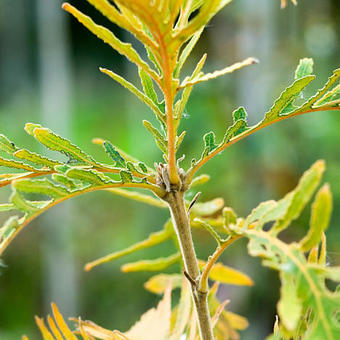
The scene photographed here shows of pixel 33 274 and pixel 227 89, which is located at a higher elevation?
pixel 227 89

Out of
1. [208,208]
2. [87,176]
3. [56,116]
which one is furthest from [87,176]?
[56,116]

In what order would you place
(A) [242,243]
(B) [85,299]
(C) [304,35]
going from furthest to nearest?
1. (B) [85,299]
2. (C) [304,35]
3. (A) [242,243]

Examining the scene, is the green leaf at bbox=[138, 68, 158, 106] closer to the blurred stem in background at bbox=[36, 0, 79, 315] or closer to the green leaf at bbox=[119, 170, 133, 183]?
the green leaf at bbox=[119, 170, 133, 183]

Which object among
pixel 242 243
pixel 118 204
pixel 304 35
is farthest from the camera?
pixel 118 204

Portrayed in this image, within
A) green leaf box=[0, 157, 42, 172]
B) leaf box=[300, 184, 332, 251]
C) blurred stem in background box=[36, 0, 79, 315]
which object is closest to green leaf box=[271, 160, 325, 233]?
leaf box=[300, 184, 332, 251]

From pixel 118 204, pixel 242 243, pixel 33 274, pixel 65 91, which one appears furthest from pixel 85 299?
pixel 65 91

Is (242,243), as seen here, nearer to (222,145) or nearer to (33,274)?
(33,274)

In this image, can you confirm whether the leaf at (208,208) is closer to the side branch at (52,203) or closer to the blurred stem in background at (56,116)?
the side branch at (52,203)
